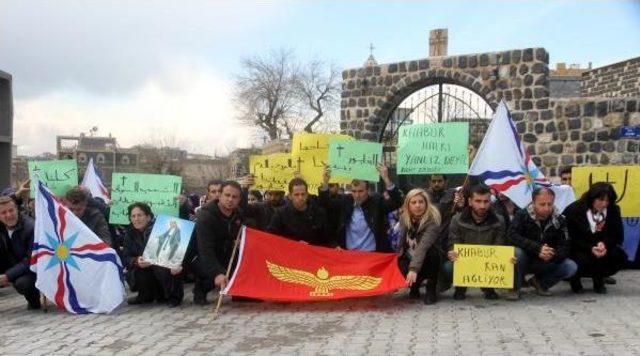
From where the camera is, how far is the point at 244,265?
22.5 feet

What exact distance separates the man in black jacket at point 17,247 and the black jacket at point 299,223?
8.68 ft

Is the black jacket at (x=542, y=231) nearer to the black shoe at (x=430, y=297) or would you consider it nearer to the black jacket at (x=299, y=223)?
the black shoe at (x=430, y=297)

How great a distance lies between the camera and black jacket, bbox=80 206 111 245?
7621 mm

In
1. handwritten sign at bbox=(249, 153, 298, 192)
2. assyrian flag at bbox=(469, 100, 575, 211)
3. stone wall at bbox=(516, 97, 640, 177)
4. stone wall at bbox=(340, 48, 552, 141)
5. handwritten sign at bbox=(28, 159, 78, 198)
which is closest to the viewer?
assyrian flag at bbox=(469, 100, 575, 211)

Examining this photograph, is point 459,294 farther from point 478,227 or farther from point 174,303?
point 174,303

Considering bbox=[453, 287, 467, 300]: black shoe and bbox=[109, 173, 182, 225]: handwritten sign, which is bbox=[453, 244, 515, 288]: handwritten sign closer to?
bbox=[453, 287, 467, 300]: black shoe

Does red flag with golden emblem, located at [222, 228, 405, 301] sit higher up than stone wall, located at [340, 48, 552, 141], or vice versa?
stone wall, located at [340, 48, 552, 141]

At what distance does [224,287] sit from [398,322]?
183cm

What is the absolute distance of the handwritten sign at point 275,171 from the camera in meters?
8.72

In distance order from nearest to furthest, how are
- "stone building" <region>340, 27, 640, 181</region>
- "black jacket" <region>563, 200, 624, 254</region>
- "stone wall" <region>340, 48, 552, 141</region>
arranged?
"black jacket" <region>563, 200, 624, 254</region> → "stone building" <region>340, 27, 640, 181</region> → "stone wall" <region>340, 48, 552, 141</region>

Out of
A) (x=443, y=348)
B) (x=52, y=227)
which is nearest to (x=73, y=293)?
(x=52, y=227)

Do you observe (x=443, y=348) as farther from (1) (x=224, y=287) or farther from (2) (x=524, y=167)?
(2) (x=524, y=167)

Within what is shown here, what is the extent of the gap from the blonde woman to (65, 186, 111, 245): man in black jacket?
340 cm

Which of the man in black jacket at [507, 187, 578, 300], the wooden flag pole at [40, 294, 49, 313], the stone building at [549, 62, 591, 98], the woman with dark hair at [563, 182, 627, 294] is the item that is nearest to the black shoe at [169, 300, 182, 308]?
the wooden flag pole at [40, 294, 49, 313]
